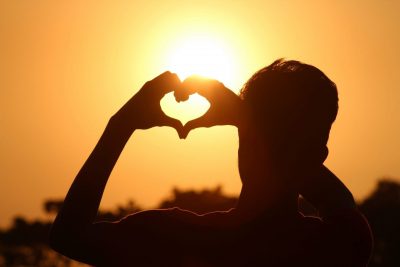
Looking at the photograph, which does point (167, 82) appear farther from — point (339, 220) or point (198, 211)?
point (198, 211)

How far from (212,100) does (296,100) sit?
0.47 meters

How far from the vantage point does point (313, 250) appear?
326 centimetres

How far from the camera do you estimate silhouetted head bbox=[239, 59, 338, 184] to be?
326 cm

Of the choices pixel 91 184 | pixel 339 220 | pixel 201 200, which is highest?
pixel 201 200

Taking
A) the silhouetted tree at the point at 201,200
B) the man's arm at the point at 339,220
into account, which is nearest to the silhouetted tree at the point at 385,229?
the silhouetted tree at the point at 201,200

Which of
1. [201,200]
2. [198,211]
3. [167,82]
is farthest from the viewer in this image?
[201,200]

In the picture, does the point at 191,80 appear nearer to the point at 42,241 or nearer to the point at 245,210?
the point at 245,210

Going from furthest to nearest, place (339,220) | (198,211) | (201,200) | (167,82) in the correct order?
(201,200) → (198,211) → (339,220) → (167,82)

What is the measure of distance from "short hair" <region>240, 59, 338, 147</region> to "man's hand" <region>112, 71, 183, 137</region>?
43cm

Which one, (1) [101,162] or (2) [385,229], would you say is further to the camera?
(2) [385,229]

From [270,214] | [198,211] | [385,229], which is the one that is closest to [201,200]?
[198,211]

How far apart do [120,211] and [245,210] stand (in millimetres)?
90275

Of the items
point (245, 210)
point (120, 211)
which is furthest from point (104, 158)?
point (120, 211)

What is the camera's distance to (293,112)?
3.29 meters
